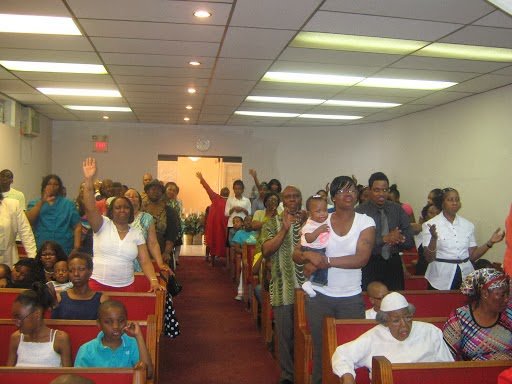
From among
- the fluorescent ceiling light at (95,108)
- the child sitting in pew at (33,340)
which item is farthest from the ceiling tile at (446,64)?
the fluorescent ceiling light at (95,108)

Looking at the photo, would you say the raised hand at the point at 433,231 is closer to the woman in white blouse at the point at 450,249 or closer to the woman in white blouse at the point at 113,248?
the woman in white blouse at the point at 450,249

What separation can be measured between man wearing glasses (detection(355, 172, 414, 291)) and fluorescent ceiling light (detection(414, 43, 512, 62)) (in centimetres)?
237

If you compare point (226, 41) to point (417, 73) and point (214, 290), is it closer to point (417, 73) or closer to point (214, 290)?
point (417, 73)

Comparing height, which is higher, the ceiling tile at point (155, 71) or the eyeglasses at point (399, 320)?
the ceiling tile at point (155, 71)

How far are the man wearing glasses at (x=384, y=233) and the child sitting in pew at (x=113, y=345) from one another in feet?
6.43

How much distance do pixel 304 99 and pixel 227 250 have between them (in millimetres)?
3537

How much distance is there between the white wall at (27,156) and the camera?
9.95 meters

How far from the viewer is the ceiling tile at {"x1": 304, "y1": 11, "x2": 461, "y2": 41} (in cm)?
524

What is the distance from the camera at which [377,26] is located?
17.9 feet

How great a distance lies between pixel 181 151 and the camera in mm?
14164

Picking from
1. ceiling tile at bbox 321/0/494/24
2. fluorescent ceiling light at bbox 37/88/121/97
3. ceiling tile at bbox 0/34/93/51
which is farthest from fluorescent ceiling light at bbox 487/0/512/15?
fluorescent ceiling light at bbox 37/88/121/97

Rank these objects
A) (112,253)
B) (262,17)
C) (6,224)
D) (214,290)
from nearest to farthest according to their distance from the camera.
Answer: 1. (112,253)
2. (262,17)
3. (6,224)
4. (214,290)

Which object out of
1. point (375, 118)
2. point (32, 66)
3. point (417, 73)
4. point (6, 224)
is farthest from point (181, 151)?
point (6, 224)

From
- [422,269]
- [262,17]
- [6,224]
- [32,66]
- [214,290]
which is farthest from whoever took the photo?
[214,290]
